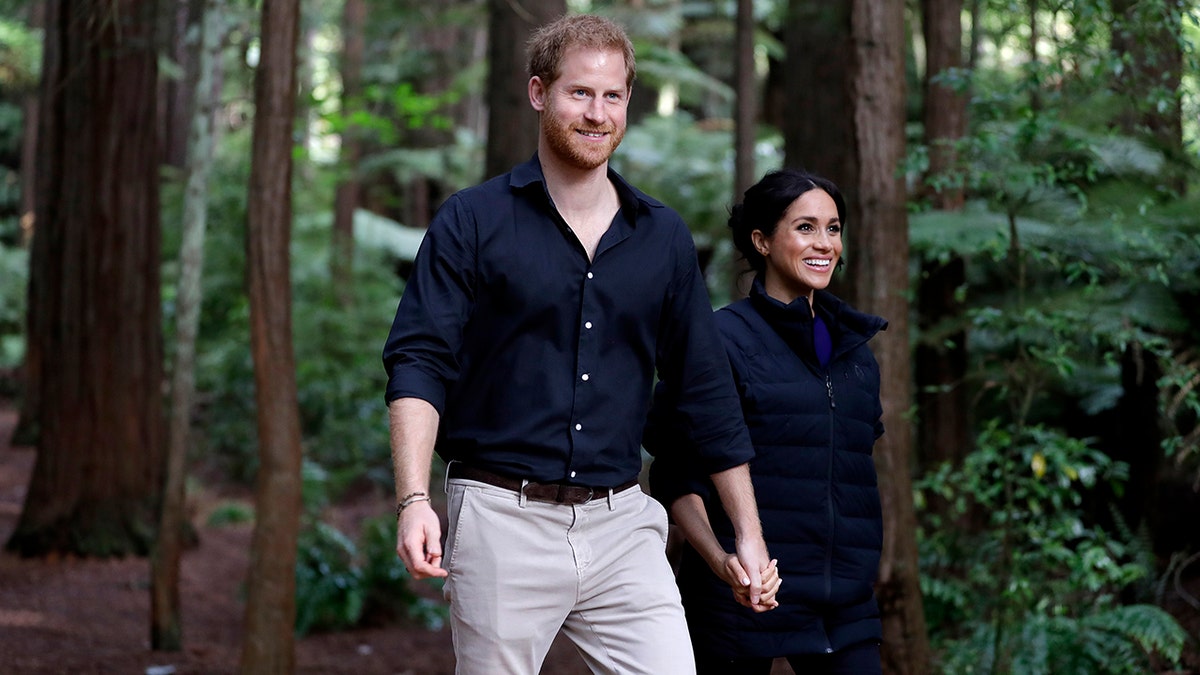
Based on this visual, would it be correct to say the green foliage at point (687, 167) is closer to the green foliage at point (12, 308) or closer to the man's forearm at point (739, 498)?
the man's forearm at point (739, 498)

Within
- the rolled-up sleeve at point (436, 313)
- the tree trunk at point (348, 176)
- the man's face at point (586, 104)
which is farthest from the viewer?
the tree trunk at point (348, 176)

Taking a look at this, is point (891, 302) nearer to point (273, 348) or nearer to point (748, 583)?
point (748, 583)

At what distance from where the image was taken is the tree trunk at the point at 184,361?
7457mm

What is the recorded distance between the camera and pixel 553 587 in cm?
334

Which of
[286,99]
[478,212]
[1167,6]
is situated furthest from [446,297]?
[1167,6]

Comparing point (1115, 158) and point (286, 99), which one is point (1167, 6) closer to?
point (1115, 158)

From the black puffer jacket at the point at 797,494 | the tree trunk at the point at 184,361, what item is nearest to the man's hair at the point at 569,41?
the black puffer jacket at the point at 797,494

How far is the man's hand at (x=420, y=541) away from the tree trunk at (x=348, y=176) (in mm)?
13931

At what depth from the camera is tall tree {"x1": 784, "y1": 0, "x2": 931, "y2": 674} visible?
5625 millimetres

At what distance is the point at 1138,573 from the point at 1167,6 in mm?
2648

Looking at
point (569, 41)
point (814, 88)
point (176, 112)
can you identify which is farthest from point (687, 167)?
point (176, 112)

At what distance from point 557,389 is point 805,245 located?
1.07 meters

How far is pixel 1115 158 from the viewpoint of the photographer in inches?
298

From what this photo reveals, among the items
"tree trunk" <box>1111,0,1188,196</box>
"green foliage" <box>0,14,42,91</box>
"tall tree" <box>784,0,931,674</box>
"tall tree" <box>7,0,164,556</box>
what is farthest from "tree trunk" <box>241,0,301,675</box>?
"green foliage" <box>0,14,42,91</box>
